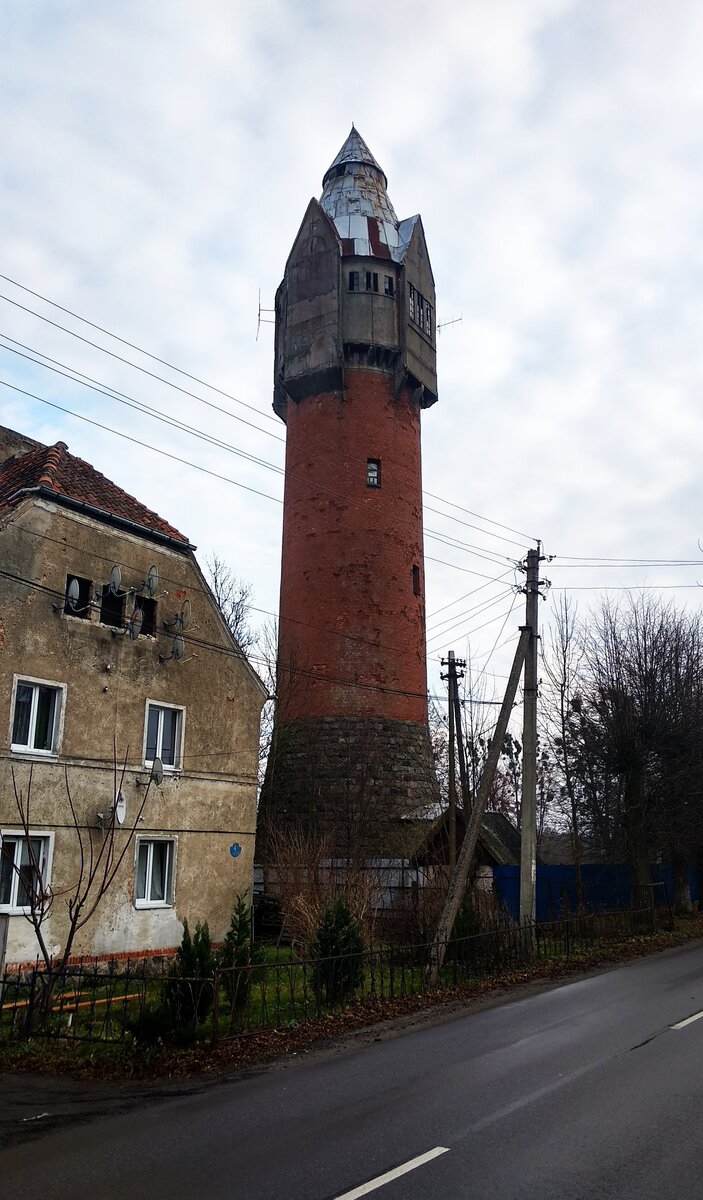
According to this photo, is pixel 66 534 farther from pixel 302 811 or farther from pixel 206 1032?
pixel 302 811

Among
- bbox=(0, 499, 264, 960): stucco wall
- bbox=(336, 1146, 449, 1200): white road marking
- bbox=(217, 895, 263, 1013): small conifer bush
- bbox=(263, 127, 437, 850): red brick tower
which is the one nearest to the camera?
bbox=(336, 1146, 449, 1200): white road marking

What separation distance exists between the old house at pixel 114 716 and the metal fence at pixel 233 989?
59.5 inches

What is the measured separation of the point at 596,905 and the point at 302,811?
10.6 metres

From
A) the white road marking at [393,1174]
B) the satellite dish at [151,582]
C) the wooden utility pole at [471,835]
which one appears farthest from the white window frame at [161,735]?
the white road marking at [393,1174]

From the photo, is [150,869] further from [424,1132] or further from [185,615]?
[424,1132]

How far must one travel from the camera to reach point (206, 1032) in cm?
1101

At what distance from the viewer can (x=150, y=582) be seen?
58.5ft

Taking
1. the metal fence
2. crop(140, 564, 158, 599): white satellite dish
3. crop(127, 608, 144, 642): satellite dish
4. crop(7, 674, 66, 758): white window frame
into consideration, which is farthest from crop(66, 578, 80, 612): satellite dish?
the metal fence

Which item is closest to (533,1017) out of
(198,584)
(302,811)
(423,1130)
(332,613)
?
(423,1130)

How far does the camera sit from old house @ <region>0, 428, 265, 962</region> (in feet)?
49.1

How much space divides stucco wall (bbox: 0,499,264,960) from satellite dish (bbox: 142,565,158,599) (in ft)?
0.52

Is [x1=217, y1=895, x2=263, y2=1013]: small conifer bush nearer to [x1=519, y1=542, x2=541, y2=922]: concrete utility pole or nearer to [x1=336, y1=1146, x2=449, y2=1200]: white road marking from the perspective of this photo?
[x1=336, y1=1146, x2=449, y2=1200]: white road marking

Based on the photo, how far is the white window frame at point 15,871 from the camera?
1426 centimetres

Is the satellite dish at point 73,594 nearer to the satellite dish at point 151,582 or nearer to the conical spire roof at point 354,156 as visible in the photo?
the satellite dish at point 151,582
